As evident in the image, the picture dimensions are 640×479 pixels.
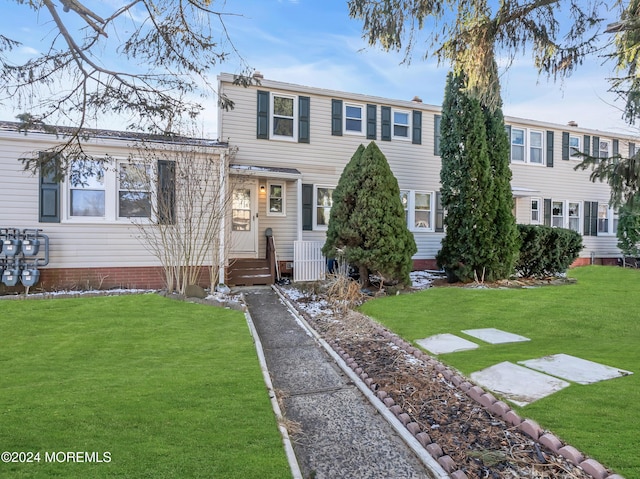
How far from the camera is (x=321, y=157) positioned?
12531 mm

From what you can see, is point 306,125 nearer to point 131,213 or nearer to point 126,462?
point 131,213

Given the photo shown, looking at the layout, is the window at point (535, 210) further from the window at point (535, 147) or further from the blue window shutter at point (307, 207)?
the blue window shutter at point (307, 207)

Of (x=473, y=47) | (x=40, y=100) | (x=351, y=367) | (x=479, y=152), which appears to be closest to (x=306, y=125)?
(x=479, y=152)

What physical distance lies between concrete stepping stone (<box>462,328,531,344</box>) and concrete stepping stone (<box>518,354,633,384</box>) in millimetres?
935

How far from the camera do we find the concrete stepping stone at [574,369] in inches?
157

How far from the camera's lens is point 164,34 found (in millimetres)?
5094

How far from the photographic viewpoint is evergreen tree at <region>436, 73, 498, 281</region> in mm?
9906

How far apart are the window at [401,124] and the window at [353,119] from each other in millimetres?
1274

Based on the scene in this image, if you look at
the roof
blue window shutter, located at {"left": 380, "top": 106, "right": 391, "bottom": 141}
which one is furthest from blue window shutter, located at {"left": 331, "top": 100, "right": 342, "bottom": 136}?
the roof

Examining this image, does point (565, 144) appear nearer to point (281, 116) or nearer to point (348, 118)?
point (348, 118)

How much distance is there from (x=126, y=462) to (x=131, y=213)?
7.91 meters

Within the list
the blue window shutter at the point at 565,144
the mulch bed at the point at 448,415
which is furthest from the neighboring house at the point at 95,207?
the blue window shutter at the point at 565,144

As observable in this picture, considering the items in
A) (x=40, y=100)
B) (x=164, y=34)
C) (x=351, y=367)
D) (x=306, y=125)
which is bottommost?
(x=351, y=367)

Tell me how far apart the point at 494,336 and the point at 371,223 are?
12.6ft
